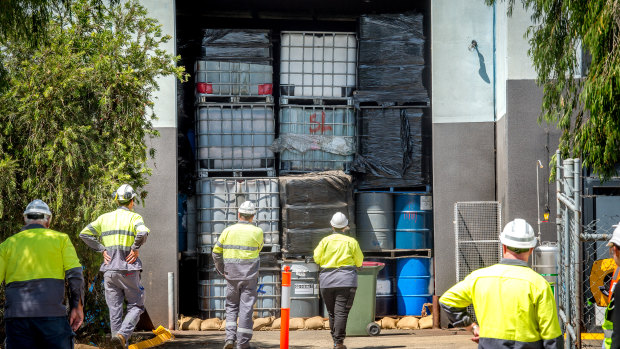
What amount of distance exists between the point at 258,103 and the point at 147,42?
3.22 m

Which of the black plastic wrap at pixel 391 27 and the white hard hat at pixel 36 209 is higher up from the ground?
the black plastic wrap at pixel 391 27

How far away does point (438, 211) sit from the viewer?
13.3 m

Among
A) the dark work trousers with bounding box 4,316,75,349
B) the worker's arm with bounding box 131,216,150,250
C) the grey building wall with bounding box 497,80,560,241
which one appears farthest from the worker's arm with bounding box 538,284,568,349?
the grey building wall with bounding box 497,80,560,241

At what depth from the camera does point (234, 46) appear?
44.6ft

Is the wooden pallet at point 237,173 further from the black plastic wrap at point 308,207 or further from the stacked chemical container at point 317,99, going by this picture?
the black plastic wrap at point 308,207

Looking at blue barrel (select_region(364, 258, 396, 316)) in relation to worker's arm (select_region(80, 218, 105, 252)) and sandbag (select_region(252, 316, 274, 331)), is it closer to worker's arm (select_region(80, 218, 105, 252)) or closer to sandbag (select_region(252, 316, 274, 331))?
sandbag (select_region(252, 316, 274, 331))

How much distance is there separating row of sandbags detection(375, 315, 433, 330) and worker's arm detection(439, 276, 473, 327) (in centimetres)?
784

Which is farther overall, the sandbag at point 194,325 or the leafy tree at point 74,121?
the sandbag at point 194,325

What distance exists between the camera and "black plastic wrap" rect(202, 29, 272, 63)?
13570 millimetres

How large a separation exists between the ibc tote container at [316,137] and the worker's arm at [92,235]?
490cm

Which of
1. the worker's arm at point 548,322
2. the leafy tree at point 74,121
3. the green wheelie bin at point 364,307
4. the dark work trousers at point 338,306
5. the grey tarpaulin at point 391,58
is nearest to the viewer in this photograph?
the worker's arm at point 548,322

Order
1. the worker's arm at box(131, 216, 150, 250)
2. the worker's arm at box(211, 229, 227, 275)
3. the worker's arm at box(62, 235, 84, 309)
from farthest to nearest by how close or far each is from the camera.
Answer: the worker's arm at box(211, 229, 227, 275) → the worker's arm at box(131, 216, 150, 250) → the worker's arm at box(62, 235, 84, 309)

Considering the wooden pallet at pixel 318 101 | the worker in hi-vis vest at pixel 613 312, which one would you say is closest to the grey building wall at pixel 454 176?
the wooden pallet at pixel 318 101

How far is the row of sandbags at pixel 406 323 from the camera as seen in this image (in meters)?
13.1
